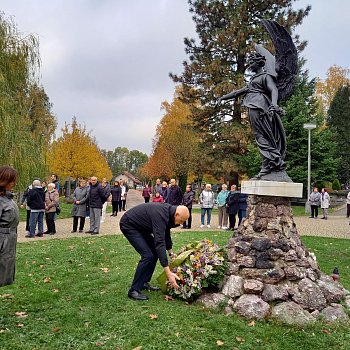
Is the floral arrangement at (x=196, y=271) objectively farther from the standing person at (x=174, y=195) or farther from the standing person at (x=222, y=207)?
the standing person at (x=222, y=207)

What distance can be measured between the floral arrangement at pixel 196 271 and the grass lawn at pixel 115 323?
0.17 metres

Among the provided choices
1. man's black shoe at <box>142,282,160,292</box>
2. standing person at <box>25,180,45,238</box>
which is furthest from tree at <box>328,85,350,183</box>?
man's black shoe at <box>142,282,160,292</box>

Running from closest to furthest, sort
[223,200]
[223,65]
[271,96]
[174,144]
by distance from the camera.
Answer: [271,96], [223,200], [223,65], [174,144]

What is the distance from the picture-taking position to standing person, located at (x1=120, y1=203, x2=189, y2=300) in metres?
4.94

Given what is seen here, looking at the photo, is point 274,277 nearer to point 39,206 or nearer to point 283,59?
point 283,59

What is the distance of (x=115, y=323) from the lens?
4504mm

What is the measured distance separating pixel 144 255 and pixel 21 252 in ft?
16.0

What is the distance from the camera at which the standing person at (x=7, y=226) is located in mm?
4168

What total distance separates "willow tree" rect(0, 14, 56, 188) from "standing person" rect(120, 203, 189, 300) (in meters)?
9.20

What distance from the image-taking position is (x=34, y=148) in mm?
14219

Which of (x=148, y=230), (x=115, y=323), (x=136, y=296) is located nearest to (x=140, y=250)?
(x=148, y=230)

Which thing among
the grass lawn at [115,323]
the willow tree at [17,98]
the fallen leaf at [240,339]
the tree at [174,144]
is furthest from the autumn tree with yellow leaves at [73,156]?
the fallen leaf at [240,339]

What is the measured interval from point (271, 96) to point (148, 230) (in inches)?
120

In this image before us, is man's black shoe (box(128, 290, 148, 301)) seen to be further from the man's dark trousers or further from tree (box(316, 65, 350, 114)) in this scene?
tree (box(316, 65, 350, 114))
